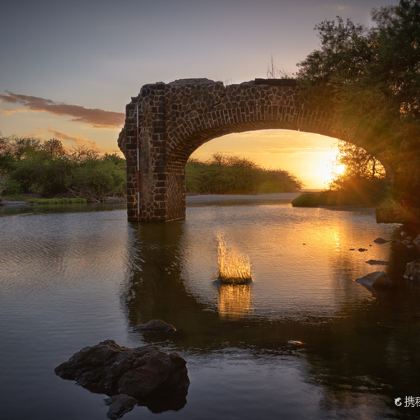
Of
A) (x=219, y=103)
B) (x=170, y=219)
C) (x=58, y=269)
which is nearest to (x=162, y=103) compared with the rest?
(x=219, y=103)

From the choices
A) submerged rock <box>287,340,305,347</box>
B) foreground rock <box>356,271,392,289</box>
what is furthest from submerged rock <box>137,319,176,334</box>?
foreground rock <box>356,271,392,289</box>

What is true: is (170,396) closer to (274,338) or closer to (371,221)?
(274,338)

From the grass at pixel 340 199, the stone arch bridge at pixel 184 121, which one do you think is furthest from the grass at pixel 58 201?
the stone arch bridge at pixel 184 121

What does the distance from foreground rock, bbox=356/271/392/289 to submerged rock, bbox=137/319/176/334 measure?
4.04 m

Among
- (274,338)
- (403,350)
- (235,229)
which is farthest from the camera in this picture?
(235,229)

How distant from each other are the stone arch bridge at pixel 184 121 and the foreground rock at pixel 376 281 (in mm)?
11465

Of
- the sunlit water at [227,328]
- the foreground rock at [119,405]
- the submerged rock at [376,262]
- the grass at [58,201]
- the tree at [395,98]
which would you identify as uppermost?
the tree at [395,98]

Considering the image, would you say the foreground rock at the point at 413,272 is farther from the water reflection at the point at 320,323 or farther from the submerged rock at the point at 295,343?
the submerged rock at the point at 295,343

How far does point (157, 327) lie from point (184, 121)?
16389 mm

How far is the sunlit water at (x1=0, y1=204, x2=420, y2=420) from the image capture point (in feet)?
14.9

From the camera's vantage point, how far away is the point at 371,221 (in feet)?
80.0

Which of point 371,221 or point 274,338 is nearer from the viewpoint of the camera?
point 274,338

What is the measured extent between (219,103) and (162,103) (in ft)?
7.56

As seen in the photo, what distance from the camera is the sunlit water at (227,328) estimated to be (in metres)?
4.55
